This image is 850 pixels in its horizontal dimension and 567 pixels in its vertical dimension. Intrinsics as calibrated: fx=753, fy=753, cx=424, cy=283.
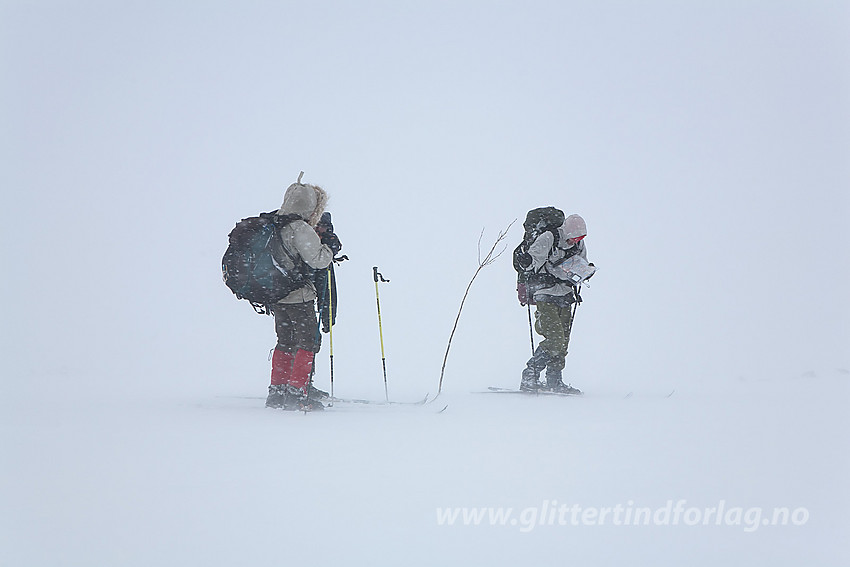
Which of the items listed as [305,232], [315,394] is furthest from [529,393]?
[305,232]

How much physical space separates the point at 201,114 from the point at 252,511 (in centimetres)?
13257

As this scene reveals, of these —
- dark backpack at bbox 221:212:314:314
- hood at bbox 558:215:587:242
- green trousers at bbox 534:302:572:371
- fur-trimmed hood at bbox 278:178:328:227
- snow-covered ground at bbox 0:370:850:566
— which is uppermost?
hood at bbox 558:215:587:242

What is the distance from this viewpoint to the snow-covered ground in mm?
3135

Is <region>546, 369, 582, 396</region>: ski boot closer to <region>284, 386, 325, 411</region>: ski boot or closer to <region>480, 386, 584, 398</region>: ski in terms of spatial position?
<region>480, 386, 584, 398</region>: ski

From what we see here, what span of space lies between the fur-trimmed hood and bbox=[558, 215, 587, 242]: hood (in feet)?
9.42

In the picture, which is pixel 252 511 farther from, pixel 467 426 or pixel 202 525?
pixel 467 426

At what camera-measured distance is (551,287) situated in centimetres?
818

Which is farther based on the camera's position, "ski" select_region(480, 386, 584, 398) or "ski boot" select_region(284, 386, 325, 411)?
"ski" select_region(480, 386, 584, 398)

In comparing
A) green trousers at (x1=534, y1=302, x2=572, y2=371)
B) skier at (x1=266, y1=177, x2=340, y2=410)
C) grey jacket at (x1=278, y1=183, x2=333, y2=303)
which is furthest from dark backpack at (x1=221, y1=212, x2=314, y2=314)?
green trousers at (x1=534, y1=302, x2=572, y2=371)

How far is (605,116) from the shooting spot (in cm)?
19438

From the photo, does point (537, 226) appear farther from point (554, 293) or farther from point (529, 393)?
point (529, 393)

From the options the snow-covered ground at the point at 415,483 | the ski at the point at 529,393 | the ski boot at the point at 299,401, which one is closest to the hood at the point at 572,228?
the ski at the point at 529,393

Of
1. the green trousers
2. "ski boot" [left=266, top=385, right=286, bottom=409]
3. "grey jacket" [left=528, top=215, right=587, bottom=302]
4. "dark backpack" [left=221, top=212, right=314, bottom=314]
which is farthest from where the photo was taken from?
the green trousers

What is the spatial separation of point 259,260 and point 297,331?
2.54ft
